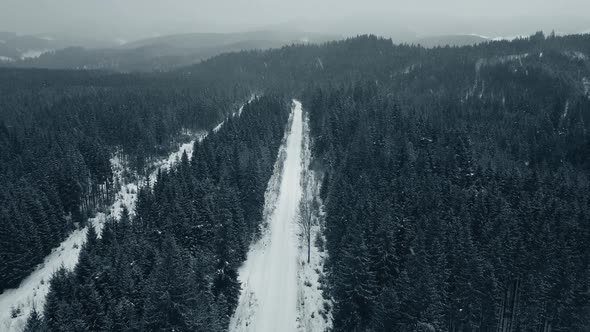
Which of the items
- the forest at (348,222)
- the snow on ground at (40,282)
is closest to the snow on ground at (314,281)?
the forest at (348,222)

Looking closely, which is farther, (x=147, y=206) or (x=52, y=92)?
(x=52, y=92)

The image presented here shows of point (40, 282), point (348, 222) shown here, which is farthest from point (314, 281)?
point (40, 282)

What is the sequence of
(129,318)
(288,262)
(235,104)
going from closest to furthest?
1. (129,318)
2. (288,262)
3. (235,104)

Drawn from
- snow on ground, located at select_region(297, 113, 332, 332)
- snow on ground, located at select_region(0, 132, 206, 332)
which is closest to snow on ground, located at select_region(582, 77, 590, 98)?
snow on ground, located at select_region(297, 113, 332, 332)

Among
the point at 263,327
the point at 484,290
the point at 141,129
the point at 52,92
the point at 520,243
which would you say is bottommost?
the point at 263,327

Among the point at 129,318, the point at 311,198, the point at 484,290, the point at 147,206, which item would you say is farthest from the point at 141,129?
the point at 484,290

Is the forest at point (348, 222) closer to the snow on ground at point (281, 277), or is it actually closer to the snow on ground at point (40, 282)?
the snow on ground at point (40, 282)

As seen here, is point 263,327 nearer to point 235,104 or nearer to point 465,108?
point 465,108
